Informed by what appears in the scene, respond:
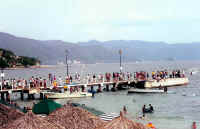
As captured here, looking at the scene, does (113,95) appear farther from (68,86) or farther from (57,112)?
(57,112)

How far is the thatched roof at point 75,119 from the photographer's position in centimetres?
1357

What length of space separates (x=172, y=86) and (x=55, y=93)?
21482 millimetres

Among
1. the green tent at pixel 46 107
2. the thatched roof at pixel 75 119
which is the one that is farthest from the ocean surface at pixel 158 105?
the thatched roof at pixel 75 119

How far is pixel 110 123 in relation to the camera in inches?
440

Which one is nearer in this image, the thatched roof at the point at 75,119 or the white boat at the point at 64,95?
the thatched roof at the point at 75,119

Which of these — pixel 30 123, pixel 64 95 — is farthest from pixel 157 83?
pixel 30 123

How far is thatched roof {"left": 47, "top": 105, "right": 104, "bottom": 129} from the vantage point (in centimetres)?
1357

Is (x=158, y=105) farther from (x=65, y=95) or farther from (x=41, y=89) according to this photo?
(x=41, y=89)

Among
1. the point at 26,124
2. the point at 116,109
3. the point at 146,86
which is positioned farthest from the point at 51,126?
the point at 146,86

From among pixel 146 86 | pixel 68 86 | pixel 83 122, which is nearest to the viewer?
pixel 83 122

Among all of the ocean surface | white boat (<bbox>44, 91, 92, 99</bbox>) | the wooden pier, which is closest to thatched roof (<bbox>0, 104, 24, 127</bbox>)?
the ocean surface

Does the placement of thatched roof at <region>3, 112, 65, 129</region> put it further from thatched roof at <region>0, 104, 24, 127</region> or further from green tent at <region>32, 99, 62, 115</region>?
green tent at <region>32, 99, 62, 115</region>

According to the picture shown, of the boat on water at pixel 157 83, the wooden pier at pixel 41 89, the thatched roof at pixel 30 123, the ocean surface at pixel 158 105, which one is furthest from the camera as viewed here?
the boat on water at pixel 157 83

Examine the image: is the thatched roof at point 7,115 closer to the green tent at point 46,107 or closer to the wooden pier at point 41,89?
the green tent at point 46,107
